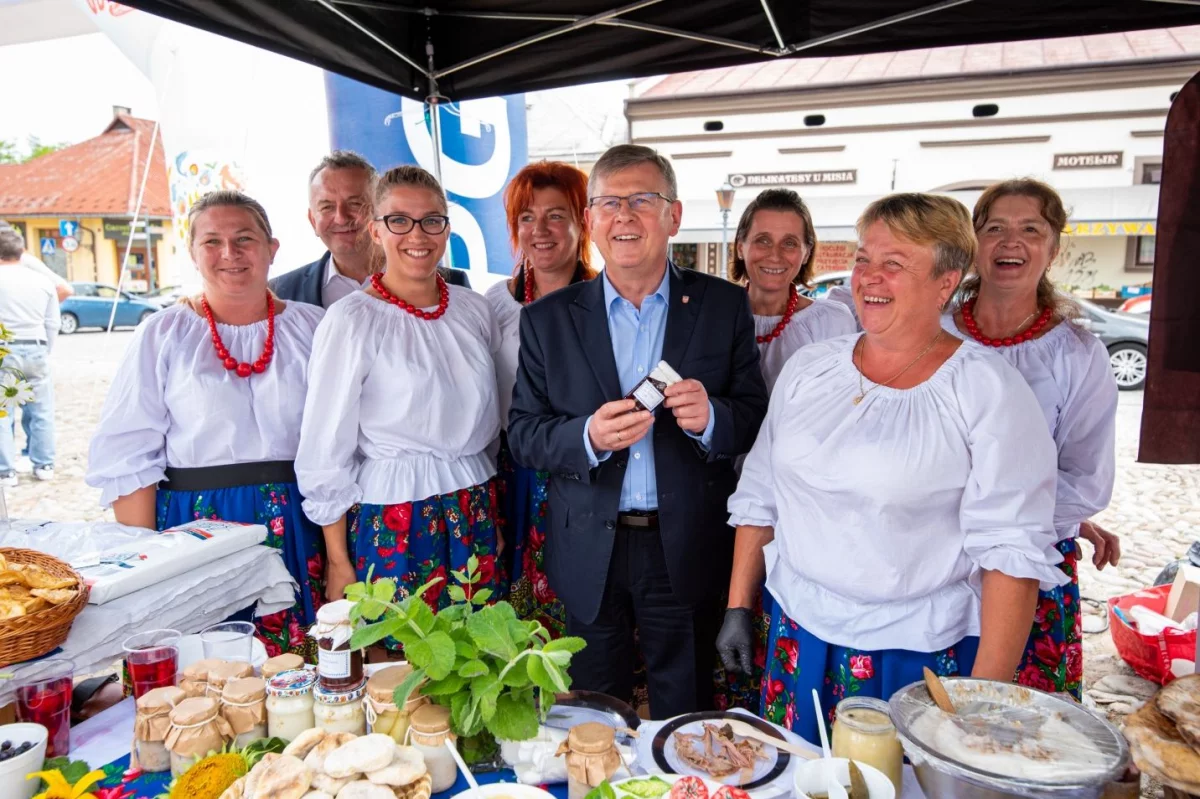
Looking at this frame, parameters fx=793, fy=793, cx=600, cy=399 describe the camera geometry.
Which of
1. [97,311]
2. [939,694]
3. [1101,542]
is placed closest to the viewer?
[939,694]

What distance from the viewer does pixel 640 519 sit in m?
2.41

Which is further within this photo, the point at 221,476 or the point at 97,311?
the point at 97,311

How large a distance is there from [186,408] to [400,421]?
71cm

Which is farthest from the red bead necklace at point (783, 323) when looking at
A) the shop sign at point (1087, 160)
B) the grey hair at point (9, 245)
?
the shop sign at point (1087, 160)

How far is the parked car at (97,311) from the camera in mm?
20422

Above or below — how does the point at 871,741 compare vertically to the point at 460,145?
below

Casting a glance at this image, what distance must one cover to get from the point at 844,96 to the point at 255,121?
16.1 metres

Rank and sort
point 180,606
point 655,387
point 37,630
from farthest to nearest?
point 655,387, point 180,606, point 37,630

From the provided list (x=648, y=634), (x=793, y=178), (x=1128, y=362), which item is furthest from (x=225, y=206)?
(x=793, y=178)

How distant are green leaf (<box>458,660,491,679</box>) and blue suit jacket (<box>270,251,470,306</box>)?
7.69ft

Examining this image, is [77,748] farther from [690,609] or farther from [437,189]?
[437,189]

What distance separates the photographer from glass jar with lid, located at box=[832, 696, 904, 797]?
1323 millimetres

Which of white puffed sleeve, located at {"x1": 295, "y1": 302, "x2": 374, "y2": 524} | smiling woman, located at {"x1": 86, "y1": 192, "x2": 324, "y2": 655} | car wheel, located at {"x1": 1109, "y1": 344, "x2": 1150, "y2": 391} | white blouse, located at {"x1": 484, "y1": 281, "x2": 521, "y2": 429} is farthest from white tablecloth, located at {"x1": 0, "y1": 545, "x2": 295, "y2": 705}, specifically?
car wheel, located at {"x1": 1109, "y1": 344, "x2": 1150, "y2": 391}

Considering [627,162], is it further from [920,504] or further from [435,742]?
[435,742]
